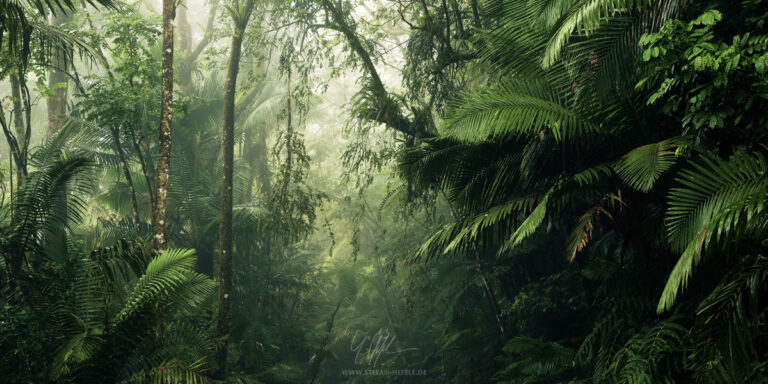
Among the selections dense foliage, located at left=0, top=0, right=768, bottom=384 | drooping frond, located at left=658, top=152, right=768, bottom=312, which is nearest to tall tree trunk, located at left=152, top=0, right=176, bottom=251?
dense foliage, located at left=0, top=0, right=768, bottom=384

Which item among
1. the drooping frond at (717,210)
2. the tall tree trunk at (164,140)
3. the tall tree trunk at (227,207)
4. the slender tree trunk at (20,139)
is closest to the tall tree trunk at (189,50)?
the tall tree trunk at (227,207)

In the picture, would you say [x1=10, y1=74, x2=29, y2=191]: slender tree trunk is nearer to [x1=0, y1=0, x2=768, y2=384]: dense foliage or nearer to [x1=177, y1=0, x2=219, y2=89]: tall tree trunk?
[x1=0, y1=0, x2=768, y2=384]: dense foliage

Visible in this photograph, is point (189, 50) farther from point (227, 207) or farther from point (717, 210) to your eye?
point (717, 210)

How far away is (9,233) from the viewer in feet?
18.4

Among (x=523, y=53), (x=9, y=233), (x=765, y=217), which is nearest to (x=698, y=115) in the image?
(x=765, y=217)

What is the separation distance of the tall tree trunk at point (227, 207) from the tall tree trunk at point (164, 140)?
1334 millimetres

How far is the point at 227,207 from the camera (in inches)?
320

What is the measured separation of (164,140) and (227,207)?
175 cm

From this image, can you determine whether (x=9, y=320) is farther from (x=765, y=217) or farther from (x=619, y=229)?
(x=765, y=217)

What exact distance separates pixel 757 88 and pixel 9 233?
704 centimetres

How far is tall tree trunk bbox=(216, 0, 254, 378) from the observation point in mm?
7531

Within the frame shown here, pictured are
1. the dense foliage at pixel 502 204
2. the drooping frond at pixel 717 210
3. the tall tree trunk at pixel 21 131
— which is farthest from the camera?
the tall tree trunk at pixel 21 131

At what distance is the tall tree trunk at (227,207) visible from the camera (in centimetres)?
753

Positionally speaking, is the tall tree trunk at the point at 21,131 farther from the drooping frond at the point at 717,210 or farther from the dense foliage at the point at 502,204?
the drooping frond at the point at 717,210
